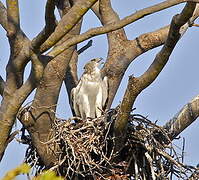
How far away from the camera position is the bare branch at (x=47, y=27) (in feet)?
14.1

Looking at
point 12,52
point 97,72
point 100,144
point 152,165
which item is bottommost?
point 152,165

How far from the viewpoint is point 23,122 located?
562cm

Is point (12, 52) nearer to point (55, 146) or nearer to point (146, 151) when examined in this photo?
point (55, 146)

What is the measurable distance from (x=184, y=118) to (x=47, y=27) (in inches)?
108

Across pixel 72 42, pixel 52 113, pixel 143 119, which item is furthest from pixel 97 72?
pixel 72 42

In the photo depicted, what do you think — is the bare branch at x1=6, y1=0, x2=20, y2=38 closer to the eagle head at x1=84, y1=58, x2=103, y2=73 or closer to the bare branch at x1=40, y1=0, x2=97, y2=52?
the bare branch at x1=40, y1=0, x2=97, y2=52

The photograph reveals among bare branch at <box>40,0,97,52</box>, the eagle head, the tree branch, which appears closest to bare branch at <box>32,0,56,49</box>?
bare branch at <box>40,0,97,52</box>

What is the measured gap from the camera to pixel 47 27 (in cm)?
430

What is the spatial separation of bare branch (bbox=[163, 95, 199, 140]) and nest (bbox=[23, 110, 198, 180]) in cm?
15

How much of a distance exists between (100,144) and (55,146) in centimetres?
57

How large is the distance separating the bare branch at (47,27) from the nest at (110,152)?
6.47ft

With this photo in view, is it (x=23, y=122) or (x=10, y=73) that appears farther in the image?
(x=23, y=122)

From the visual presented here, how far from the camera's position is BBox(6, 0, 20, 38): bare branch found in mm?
4516

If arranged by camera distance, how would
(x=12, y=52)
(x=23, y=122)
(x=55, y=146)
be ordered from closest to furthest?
(x=12, y=52) → (x=23, y=122) → (x=55, y=146)
